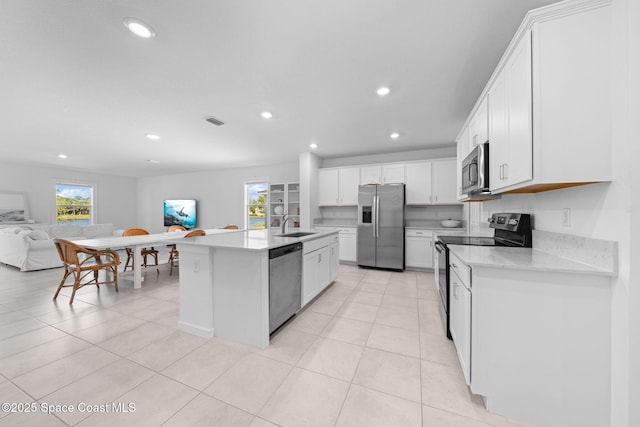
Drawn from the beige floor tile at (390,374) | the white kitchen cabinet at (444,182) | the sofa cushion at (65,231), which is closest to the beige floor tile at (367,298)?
the beige floor tile at (390,374)

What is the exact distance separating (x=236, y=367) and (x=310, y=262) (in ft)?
4.29

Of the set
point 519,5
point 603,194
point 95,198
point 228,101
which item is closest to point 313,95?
point 228,101

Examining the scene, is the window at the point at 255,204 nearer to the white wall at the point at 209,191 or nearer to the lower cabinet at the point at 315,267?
the white wall at the point at 209,191

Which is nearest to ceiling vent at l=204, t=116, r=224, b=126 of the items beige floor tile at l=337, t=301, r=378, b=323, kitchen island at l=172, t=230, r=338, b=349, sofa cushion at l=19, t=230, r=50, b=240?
kitchen island at l=172, t=230, r=338, b=349

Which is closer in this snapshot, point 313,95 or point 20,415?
point 20,415

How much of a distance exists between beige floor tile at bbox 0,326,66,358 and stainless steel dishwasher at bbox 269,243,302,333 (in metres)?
2.05

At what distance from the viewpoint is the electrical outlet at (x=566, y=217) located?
155cm

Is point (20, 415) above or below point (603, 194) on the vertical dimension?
below

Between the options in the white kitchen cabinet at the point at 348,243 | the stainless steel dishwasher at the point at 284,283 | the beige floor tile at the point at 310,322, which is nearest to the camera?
the stainless steel dishwasher at the point at 284,283

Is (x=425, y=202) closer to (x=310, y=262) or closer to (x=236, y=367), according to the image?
(x=310, y=262)

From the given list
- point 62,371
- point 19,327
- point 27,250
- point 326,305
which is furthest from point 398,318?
point 27,250

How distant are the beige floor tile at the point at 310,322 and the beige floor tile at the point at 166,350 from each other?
88 cm

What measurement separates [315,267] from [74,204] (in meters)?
8.82

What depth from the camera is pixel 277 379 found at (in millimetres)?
1610
